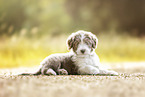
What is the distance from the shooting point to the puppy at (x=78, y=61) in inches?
195

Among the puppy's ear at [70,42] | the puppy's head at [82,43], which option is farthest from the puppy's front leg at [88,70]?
the puppy's ear at [70,42]

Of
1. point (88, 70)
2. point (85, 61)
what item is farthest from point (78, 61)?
point (88, 70)

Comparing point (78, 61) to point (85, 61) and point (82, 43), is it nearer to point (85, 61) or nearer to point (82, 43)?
point (85, 61)

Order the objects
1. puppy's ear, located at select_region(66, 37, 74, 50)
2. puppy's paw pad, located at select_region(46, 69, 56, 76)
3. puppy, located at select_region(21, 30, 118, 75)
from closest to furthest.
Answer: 1. puppy's paw pad, located at select_region(46, 69, 56, 76)
2. puppy, located at select_region(21, 30, 118, 75)
3. puppy's ear, located at select_region(66, 37, 74, 50)

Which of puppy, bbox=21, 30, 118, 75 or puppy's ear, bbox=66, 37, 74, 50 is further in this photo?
puppy's ear, bbox=66, 37, 74, 50

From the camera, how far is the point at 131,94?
276 cm

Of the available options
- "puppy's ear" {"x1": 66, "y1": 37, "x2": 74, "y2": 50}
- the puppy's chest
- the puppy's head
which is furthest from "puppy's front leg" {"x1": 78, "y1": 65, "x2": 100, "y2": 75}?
"puppy's ear" {"x1": 66, "y1": 37, "x2": 74, "y2": 50}

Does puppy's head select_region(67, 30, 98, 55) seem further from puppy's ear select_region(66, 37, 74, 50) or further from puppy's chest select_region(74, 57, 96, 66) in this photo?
puppy's chest select_region(74, 57, 96, 66)

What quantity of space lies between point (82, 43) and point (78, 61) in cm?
40

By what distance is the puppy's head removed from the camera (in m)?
4.97

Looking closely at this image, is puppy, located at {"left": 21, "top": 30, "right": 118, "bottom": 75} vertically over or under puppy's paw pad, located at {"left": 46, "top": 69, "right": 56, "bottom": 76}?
over

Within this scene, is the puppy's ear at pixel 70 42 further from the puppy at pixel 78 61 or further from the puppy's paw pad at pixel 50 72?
the puppy's paw pad at pixel 50 72

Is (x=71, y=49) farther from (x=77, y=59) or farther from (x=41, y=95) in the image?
(x=41, y=95)

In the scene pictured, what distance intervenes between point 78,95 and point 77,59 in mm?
2516
